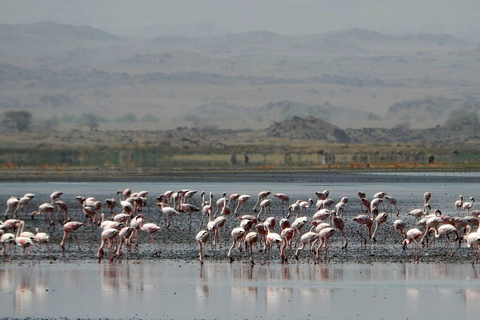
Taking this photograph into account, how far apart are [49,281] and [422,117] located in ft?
581

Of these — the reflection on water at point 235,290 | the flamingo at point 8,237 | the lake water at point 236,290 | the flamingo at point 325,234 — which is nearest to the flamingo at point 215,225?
the lake water at point 236,290

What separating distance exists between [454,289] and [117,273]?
6960mm

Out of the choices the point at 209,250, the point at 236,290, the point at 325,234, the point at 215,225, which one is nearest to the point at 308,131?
the point at 209,250

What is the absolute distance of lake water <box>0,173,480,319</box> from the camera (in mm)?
15281

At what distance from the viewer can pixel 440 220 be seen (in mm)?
24031

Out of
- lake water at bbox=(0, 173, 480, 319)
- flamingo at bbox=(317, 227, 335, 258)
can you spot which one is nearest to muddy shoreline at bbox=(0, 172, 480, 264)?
flamingo at bbox=(317, 227, 335, 258)

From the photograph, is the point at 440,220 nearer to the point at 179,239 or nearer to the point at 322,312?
the point at 179,239

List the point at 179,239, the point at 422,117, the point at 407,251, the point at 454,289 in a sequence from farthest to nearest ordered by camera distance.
→ the point at 422,117 → the point at 179,239 → the point at 407,251 → the point at 454,289

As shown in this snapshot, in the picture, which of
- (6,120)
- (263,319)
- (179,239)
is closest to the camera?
(263,319)

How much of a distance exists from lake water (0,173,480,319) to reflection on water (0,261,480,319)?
0.02 m

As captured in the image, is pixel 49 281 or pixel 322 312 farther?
pixel 49 281

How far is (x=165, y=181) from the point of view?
64.1 meters

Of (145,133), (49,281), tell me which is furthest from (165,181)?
(145,133)

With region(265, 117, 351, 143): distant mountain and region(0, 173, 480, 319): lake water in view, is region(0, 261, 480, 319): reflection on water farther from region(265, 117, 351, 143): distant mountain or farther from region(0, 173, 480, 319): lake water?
region(265, 117, 351, 143): distant mountain
